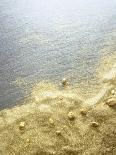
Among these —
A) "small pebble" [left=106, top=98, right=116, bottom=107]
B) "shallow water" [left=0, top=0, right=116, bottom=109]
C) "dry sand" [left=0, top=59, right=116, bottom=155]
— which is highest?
"shallow water" [left=0, top=0, right=116, bottom=109]

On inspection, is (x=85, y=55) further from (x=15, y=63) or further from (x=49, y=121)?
(x=49, y=121)

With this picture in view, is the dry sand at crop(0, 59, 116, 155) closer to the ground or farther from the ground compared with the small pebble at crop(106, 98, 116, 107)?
closer to the ground

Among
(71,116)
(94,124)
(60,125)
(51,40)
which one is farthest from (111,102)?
(51,40)

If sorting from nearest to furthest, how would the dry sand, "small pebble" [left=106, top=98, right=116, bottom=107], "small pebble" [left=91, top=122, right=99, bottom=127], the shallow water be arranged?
1. the dry sand
2. "small pebble" [left=91, top=122, right=99, bottom=127]
3. "small pebble" [left=106, top=98, right=116, bottom=107]
4. the shallow water

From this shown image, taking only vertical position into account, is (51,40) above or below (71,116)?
above

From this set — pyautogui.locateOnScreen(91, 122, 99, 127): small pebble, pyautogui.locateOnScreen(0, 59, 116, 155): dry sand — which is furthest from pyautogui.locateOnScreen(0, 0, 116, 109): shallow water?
pyautogui.locateOnScreen(91, 122, 99, 127): small pebble

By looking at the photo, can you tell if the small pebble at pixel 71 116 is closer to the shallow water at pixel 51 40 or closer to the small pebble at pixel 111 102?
the small pebble at pixel 111 102

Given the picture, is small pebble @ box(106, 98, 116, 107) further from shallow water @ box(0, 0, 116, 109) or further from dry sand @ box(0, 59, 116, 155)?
shallow water @ box(0, 0, 116, 109)

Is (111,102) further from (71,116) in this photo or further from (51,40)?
(51,40)
